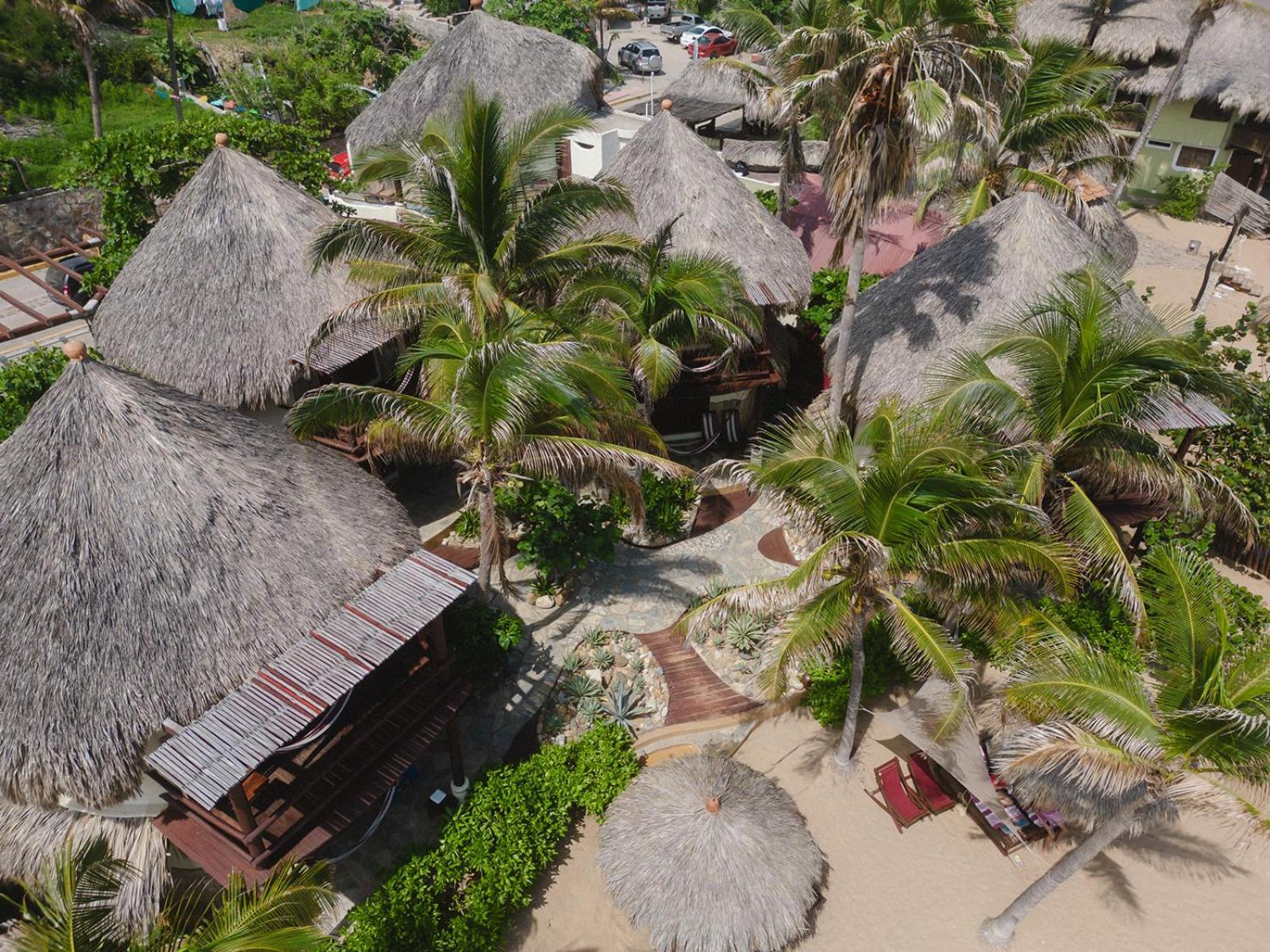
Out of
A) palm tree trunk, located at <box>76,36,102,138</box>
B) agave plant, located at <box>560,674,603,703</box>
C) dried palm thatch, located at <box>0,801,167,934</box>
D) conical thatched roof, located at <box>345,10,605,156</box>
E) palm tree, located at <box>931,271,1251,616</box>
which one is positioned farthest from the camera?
palm tree trunk, located at <box>76,36,102,138</box>

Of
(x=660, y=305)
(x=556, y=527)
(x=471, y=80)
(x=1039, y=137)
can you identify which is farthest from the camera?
(x=471, y=80)

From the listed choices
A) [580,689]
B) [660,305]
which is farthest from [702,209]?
[580,689]

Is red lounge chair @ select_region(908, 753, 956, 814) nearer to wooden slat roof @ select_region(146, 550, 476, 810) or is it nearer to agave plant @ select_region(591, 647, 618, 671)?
agave plant @ select_region(591, 647, 618, 671)

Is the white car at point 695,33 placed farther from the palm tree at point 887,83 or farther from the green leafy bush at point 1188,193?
the palm tree at point 887,83

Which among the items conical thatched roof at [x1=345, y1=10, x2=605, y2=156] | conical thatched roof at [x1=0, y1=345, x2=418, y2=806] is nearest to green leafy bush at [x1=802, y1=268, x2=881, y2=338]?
conical thatched roof at [x1=345, y1=10, x2=605, y2=156]

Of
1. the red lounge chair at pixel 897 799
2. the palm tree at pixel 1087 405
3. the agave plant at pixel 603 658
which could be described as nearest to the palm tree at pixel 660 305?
the palm tree at pixel 1087 405

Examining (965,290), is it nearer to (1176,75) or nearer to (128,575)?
(128,575)

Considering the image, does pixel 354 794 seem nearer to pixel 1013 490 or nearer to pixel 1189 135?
pixel 1013 490
